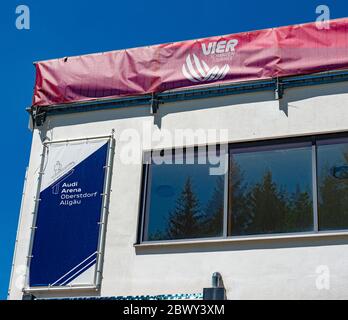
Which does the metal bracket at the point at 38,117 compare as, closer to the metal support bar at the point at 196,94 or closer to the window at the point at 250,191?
the metal support bar at the point at 196,94

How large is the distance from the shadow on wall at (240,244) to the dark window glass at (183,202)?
299 mm

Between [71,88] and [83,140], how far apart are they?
1.18m

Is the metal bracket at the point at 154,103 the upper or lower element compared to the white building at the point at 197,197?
upper

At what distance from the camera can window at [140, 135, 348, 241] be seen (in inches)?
446

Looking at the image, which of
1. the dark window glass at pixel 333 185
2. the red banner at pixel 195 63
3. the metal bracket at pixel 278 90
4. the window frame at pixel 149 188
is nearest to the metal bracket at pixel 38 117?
the red banner at pixel 195 63

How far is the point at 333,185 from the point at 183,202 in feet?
8.59

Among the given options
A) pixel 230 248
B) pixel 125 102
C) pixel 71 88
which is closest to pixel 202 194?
pixel 230 248

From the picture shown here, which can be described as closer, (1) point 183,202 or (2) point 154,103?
(1) point 183,202

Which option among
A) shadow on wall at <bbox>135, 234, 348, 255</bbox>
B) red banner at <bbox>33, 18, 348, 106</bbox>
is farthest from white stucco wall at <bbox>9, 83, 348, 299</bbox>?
red banner at <bbox>33, 18, 348, 106</bbox>

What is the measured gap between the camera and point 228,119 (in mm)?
12430

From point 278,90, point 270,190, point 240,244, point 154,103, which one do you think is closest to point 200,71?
point 154,103

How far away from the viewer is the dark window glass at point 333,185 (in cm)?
1108

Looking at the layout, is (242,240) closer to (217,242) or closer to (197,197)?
(217,242)

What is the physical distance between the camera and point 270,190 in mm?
11773
